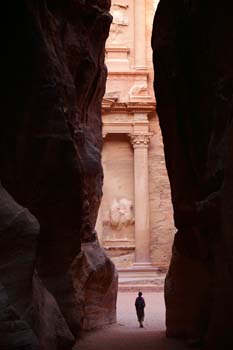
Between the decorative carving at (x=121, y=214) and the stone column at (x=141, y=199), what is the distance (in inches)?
14.5

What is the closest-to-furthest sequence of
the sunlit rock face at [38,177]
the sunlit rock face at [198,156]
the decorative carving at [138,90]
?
1. the sunlit rock face at [38,177]
2. the sunlit rock face at [198,156]
3. the decorative carving at [138,90]

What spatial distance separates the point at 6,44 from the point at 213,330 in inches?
204

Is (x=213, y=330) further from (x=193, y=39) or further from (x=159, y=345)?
(x=193, y=39)

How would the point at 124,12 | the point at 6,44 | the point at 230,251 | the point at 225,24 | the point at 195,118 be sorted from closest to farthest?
the point at 230,251, the point at 6,44, the point at 225,24, the point at 195,118, the point at 124,12

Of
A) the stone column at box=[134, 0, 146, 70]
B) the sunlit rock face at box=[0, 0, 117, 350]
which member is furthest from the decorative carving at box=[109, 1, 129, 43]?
the sunlit rock face at box=[0, 0, 117, 350]

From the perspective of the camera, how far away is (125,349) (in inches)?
416

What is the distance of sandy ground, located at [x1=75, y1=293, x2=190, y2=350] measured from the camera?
10930 mm

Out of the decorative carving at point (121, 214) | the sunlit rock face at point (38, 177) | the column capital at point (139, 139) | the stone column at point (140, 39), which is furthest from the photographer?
the stone column at point (140, 39)

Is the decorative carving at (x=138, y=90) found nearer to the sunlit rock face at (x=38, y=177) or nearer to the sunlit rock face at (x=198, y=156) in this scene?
the sunlit rock face at (x=198, y=156)

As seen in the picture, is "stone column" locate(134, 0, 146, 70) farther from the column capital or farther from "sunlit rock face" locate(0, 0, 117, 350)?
"sunlit rock face" locate(0, 0, 117, 350)

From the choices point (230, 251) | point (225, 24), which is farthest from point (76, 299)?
point (225, 24)

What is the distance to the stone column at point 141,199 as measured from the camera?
2406 centimetres

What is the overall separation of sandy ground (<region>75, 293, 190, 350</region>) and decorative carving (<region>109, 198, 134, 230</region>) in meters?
6.88

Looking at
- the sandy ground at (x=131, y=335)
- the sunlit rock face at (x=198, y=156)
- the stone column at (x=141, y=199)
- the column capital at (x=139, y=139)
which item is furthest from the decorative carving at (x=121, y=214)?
the sunlit rock face at (x=198, y=156)
